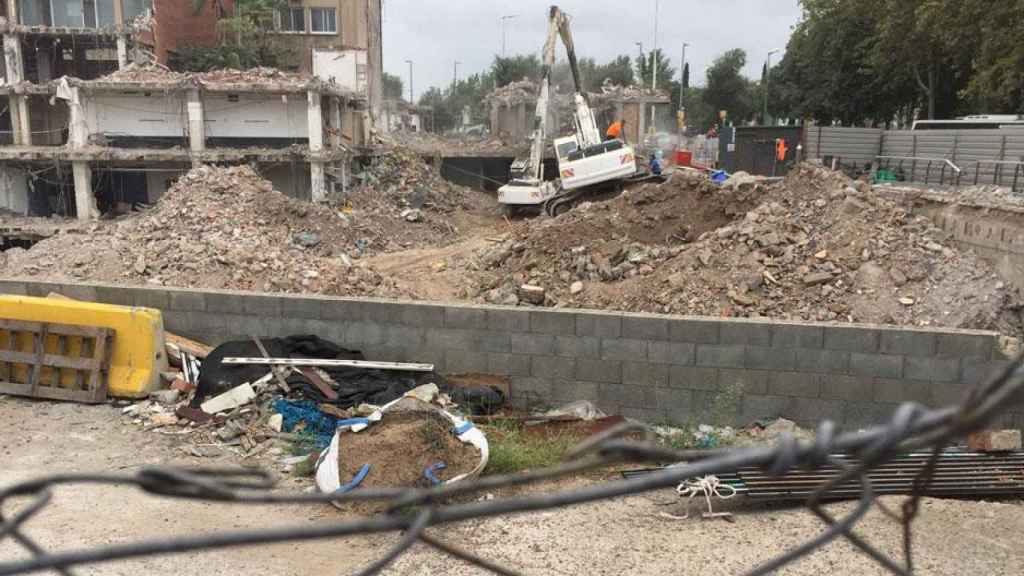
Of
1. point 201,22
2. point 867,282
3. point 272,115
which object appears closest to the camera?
point 867,282

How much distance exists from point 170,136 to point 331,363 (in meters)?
25.8

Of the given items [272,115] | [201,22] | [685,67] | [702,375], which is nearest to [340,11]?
[201,22]

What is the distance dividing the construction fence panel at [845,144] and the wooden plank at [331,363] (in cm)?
2127

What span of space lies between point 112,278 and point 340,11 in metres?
32.6

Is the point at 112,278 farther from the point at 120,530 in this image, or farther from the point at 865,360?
the point at 865,360

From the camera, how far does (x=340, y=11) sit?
4303 centimetres

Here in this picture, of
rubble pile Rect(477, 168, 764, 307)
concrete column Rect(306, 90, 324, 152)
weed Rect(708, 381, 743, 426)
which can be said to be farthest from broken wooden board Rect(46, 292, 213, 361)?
concrete column Rect(306, 90, 324, 152)

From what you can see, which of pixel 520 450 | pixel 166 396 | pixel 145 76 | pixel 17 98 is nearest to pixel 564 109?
pixel 145 76

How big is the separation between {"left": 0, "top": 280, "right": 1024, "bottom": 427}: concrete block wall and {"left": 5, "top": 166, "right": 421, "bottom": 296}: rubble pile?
5.42m

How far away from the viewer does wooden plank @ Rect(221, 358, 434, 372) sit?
790cm

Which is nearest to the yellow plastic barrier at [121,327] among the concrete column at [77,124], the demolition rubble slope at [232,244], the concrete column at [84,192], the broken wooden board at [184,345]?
the broken wooden board at [184,345]

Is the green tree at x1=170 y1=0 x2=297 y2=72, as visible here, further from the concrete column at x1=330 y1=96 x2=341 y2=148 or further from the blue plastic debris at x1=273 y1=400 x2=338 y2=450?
the blue plastic debris at x1=273 y1=400 x2=338 y2=450

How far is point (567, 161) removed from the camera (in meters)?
21.6

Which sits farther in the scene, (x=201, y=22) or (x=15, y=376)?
(x=201, y=22)
